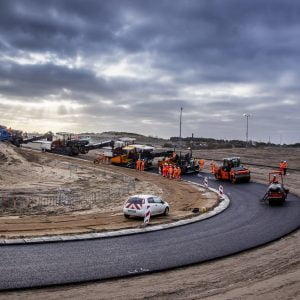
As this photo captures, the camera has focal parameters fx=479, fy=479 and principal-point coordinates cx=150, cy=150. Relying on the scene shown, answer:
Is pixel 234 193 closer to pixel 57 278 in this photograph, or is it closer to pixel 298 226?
pixel 298 226

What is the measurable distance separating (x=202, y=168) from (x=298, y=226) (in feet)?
132

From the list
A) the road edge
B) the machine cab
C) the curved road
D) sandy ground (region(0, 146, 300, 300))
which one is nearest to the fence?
the road edge

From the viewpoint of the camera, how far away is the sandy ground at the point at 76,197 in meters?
26.9

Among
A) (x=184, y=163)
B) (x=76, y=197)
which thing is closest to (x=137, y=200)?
(x=76, y=197)

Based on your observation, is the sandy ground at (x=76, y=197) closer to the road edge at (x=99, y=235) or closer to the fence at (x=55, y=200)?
the fence at (x=55, y=200)

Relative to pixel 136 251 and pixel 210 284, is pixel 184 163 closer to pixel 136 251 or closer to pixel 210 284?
pixel 136 251

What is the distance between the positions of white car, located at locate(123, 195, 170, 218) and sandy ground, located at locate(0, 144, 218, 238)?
426 mm

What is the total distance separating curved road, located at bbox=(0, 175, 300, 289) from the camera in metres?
16.4

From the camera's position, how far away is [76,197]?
129 ft

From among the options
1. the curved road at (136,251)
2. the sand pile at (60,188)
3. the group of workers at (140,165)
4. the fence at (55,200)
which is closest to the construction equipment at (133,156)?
the group of workers at (140,165)

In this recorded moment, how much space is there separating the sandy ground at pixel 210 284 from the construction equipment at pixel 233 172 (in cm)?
3109

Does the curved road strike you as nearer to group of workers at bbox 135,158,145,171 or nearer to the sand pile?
the sand pile

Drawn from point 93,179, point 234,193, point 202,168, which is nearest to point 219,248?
point 234,193

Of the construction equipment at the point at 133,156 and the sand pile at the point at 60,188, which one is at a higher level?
the construction equipment at the point at 133,156
